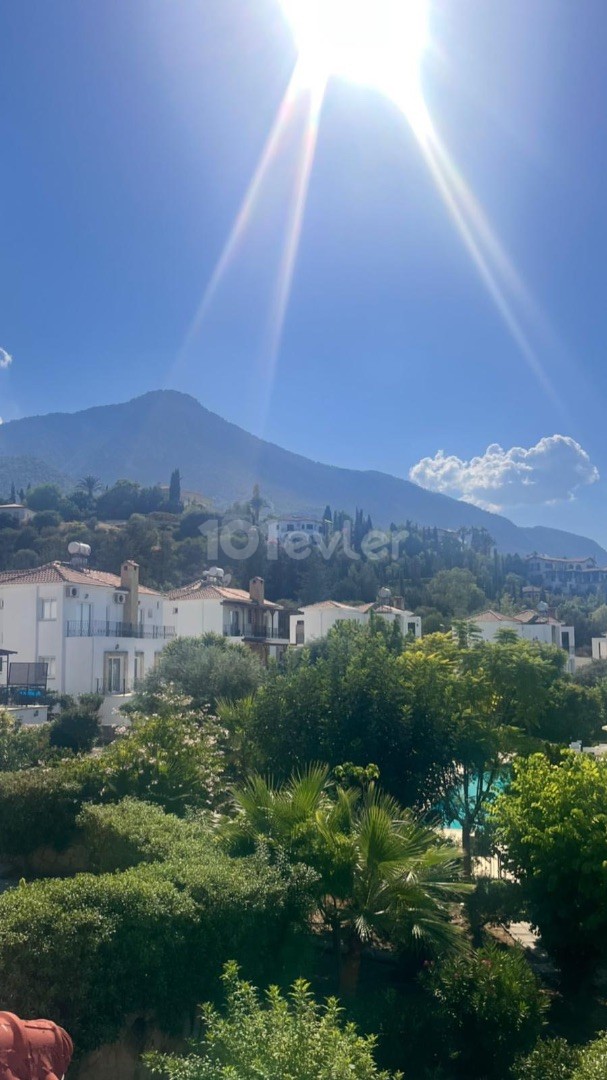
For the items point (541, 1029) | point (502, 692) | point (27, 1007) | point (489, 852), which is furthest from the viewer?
point (502, 692)

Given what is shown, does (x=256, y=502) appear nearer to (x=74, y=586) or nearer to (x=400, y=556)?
(x=400, y=556)

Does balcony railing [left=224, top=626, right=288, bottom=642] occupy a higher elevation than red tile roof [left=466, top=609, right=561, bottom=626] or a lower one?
lower

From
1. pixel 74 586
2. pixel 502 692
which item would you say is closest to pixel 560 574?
pixel 74 586

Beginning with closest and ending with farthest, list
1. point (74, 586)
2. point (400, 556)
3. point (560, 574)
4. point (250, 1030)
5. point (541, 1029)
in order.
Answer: point (250, 1030) < point (541, 1029) < point (74, 586) < point (400, 556) < point (560, 574)

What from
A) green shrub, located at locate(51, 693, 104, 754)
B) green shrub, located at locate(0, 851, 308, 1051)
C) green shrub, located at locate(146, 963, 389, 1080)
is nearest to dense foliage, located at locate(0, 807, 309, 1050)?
green shrub, located at locate(0, 851, 308, 1051)

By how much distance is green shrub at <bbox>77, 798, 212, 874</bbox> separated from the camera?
8.22 m

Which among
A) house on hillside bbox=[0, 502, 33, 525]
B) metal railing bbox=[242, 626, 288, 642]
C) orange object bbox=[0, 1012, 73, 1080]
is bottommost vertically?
orange object bbox=[0, 1012, 73, 1080]

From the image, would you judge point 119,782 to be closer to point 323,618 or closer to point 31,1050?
point 31,1050

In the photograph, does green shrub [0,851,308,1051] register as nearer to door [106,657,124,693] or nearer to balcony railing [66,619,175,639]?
door [106,657,124,693]

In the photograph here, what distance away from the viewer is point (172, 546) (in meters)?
80.0

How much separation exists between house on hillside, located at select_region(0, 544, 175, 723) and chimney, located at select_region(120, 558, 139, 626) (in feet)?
6.57

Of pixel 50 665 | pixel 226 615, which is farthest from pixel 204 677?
pixel 226 615

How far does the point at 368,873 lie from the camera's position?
7.71 metres

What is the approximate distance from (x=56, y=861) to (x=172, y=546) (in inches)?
2779
